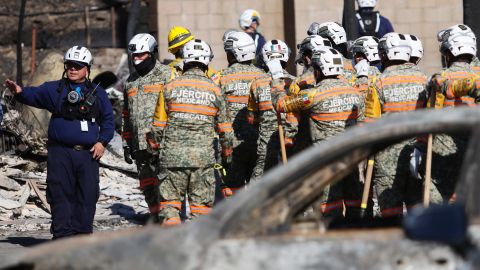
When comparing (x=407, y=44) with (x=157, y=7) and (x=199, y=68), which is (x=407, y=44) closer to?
(x=199, y=68)

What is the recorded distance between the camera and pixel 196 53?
12.0 metres

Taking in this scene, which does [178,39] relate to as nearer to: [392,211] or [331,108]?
[331,108]

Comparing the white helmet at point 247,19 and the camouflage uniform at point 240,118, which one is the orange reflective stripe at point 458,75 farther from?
the white helmet at point 247,19

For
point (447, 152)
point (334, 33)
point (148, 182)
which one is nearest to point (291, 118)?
point (447, 152)

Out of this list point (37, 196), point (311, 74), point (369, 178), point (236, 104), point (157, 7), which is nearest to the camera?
point (369, 178)

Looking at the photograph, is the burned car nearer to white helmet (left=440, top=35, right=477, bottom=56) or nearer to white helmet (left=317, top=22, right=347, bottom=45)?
white helmet (left=440, top=35, right=477, bottom=56)

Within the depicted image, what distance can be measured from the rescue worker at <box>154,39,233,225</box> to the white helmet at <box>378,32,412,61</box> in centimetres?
165

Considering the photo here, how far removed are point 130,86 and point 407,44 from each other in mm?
3199

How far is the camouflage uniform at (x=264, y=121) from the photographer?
13.3 metres

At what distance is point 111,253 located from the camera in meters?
6.22

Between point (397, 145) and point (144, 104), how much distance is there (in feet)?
10.0

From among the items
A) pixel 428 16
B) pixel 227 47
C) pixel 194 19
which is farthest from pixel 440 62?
pixel 227 47

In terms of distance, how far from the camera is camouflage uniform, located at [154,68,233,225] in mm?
11695

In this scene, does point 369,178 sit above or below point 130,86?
below
